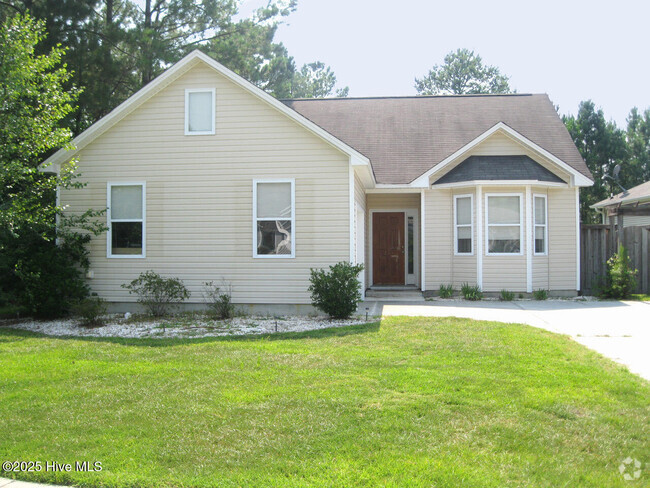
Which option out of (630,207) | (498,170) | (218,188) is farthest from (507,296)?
(218,188)

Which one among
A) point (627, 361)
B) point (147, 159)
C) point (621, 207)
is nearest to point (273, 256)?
point (147, 159)

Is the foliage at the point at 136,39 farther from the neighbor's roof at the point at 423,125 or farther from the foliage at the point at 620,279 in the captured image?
the foliage at the point at 620,279

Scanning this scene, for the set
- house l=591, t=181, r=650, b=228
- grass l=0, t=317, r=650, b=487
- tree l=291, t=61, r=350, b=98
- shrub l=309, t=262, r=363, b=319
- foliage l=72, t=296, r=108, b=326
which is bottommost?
grass l=0, t=317, r=650, b=487

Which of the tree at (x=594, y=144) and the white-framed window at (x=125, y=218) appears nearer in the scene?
the white-framed window at (x=125, y=218)

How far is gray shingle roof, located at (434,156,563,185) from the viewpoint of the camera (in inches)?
565

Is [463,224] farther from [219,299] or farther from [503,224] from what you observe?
[219,299]

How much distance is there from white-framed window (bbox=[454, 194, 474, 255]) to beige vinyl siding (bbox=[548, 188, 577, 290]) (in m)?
2.19

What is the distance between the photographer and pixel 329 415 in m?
5.04

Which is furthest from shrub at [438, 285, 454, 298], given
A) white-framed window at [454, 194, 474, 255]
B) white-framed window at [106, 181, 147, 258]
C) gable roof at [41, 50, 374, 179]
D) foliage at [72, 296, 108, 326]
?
foliage at [72, 296, 108, 326]

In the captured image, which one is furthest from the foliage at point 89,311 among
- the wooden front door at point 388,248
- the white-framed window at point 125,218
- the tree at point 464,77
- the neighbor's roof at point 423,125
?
the tree at point 464,77

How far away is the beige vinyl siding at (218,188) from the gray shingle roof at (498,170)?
14.1 feet

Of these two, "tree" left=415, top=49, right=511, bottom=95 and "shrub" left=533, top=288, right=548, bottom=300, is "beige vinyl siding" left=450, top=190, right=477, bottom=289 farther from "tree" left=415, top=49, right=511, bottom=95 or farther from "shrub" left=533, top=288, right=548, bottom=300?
"tree" left=415, top=49, right=511, bottom=95

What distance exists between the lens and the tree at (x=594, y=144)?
104ft

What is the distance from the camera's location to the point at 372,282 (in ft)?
57.2
